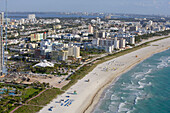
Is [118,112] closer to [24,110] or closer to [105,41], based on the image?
[24,110]

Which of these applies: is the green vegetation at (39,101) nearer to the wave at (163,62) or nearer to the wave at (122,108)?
the wave at (122,108)

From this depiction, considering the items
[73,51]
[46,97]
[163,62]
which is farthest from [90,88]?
[163,62]

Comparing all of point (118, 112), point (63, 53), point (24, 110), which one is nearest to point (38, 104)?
point (24, 110)

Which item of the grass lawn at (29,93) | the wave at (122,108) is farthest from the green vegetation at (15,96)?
the wave at (122,108)

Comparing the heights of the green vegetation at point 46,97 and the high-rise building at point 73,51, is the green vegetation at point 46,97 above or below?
below

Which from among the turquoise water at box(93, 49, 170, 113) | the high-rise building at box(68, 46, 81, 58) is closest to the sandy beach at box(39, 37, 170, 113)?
the turquoise water at box(93, 49, 170, 113)

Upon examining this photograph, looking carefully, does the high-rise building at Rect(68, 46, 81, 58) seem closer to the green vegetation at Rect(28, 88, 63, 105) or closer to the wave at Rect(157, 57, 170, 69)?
the wave at Rect(157, 57, 170, 69)
